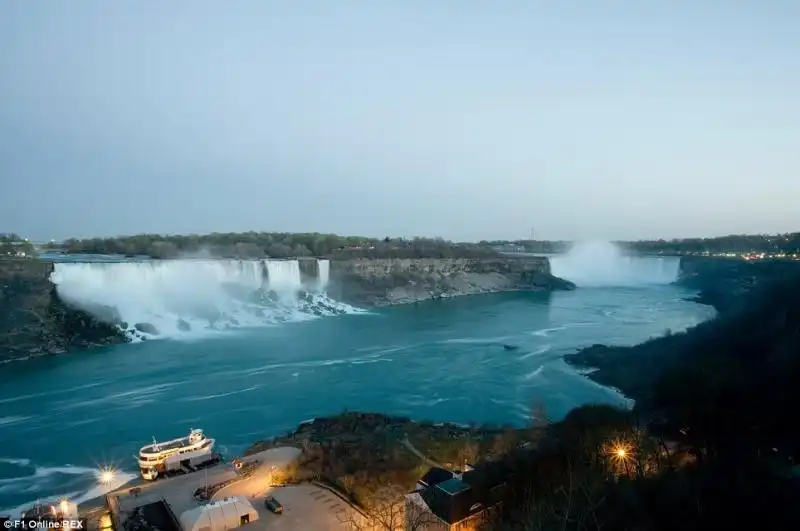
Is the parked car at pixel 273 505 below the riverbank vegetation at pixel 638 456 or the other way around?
below

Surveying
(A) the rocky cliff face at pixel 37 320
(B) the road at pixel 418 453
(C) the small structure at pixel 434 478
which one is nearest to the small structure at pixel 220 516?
(C) the small structure at pixel 434 478

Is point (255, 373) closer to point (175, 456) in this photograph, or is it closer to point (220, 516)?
point (175, 456)

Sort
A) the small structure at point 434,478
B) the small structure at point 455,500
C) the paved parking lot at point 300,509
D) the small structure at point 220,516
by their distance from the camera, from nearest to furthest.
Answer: the small structure at point 455,500
the small structure at point 434,478
the small structure at point 220,516
the paved parking lot at point 300,509

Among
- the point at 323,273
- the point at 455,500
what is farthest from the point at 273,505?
the point at 323,273

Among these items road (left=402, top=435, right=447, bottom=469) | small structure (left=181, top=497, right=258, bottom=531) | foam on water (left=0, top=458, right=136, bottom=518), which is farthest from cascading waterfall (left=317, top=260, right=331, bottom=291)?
small structure (left=181, top=497, right=258, bottom=531)

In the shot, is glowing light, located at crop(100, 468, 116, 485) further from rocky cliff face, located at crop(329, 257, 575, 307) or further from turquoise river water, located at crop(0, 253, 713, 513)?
rocky cliff face, located at crop(329, 257, 575, 307)

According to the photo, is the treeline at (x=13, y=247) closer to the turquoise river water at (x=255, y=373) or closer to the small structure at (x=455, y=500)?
the turquoise river water at (x=255, y=373)

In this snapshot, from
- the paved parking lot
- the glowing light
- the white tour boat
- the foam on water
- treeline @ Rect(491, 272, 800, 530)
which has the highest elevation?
treeline @ Rect(491, 272, 800, 530)
